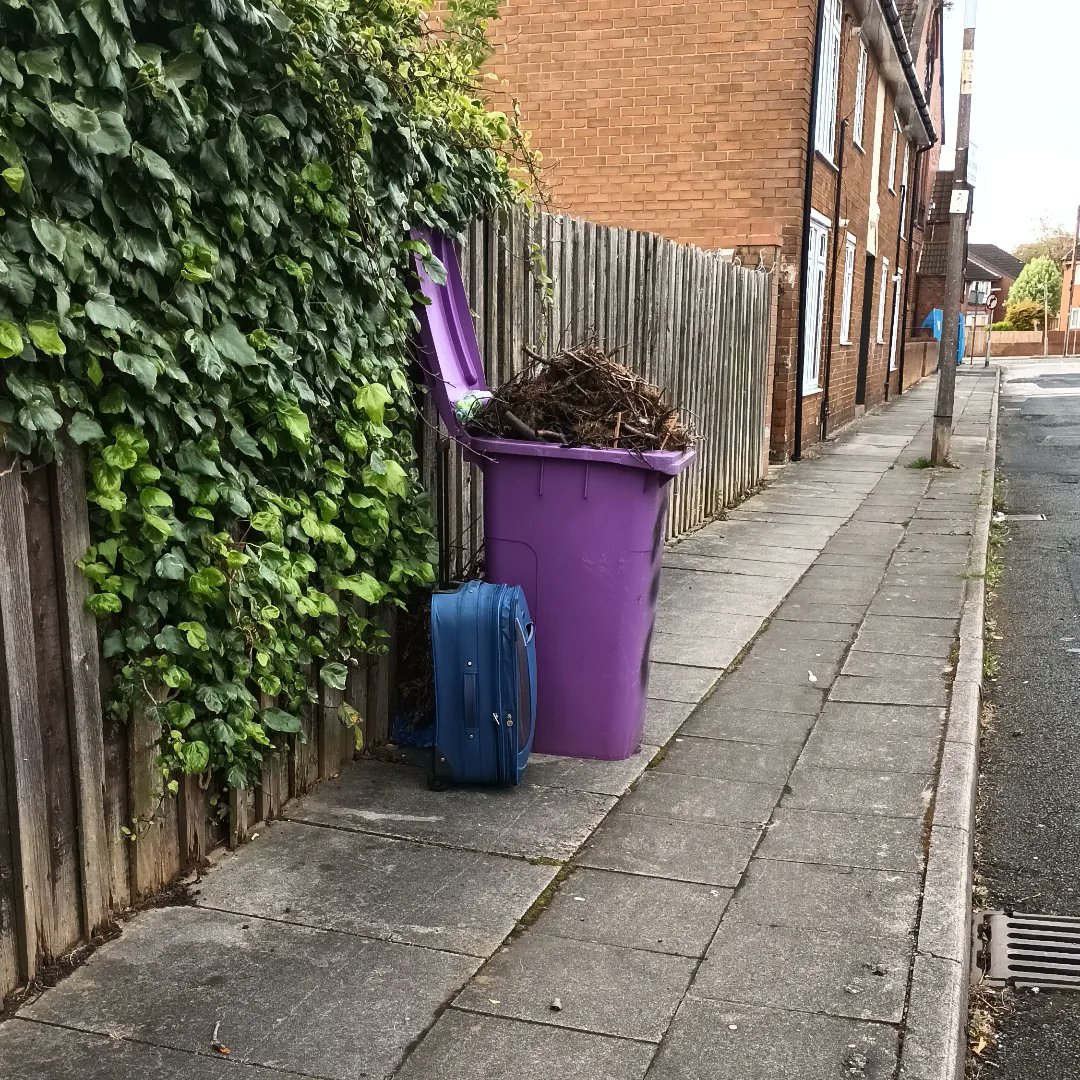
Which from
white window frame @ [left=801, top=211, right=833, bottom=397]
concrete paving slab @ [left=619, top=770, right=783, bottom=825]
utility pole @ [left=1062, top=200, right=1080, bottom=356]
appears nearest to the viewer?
concrete paving slab @ [left=619, top=770, right=783, bottom=825]

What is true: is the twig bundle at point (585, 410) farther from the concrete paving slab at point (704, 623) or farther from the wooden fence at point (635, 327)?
the concrete paving slab at point (704, 623)

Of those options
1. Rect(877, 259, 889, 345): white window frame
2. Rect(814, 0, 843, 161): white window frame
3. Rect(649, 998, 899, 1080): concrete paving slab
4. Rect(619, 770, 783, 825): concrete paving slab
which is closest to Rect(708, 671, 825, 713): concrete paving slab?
Rect(619, 770, 783, 825): concrete paving slab

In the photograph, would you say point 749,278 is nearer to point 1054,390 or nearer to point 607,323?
point 607,323

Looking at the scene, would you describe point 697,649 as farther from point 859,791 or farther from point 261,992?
point 261,992

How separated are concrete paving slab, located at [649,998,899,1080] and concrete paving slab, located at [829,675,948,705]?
2717mm

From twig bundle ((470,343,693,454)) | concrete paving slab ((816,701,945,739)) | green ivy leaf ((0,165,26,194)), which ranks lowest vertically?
concrete paving slab ((816,701,945,739))

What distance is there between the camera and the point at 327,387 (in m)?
3.84

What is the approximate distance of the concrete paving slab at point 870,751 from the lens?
460 cm

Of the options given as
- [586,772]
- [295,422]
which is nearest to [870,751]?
[586,772]

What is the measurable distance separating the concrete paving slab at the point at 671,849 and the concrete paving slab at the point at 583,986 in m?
0.51

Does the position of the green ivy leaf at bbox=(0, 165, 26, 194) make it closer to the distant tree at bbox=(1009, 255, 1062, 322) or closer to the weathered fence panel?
the weathered fence panel

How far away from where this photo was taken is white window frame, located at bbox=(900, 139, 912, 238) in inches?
981

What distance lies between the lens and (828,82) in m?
13.9

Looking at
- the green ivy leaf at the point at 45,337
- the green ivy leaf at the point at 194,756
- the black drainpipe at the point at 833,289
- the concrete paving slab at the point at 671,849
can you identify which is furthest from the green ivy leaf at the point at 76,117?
the black drainpipe at the point at 833,289
